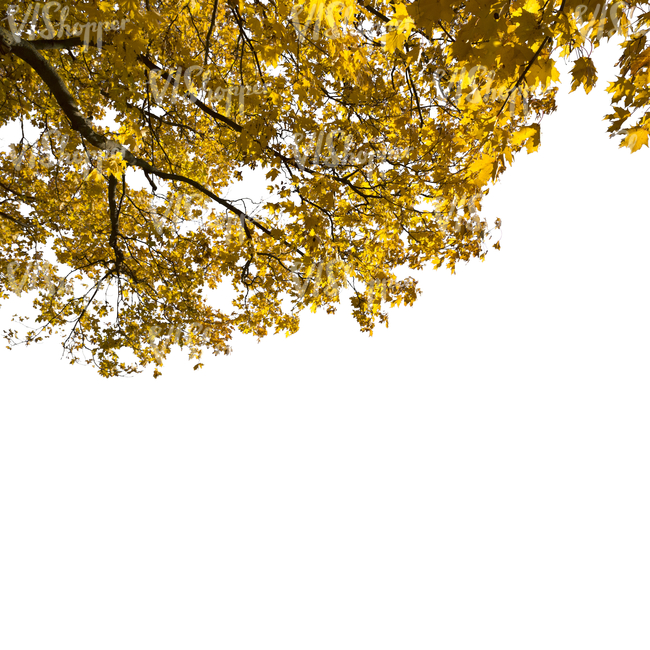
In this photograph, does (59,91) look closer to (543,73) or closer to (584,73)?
(543,73)

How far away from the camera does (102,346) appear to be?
862 cm

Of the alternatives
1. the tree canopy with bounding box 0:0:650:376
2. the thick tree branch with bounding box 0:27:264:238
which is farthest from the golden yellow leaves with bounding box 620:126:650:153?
the thick tree branch with bounding box 0:27:264:238

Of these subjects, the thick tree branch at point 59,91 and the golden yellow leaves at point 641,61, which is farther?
the thick tree branch at point 59,91

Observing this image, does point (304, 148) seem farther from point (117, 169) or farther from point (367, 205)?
point (117, 169)

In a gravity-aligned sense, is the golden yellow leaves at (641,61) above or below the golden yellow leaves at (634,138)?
above

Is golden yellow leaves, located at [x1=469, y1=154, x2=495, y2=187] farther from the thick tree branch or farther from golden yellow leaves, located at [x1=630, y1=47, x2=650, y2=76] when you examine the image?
the thick tree branch

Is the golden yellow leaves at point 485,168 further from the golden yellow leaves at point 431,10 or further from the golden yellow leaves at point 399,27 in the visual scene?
the golden yellow leaves at point 399,27

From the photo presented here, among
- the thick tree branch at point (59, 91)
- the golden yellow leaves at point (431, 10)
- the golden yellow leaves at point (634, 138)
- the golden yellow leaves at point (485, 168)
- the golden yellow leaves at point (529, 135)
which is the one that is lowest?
the golden yellow leaves at point (634, 138)

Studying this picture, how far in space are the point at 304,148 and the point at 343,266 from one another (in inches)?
76.3

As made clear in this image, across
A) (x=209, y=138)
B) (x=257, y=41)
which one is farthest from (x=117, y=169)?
(x=209, y=138)

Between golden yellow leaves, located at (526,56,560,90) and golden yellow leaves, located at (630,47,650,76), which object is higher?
golden yellow leaves, located at (630,47,650,76)

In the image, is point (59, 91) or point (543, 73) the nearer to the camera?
point (543, 73)

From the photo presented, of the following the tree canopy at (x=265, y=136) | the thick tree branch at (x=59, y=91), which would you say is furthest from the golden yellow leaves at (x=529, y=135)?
the thick tree branch at (x=59, y=91)

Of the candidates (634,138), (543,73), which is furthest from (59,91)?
(634,138)
